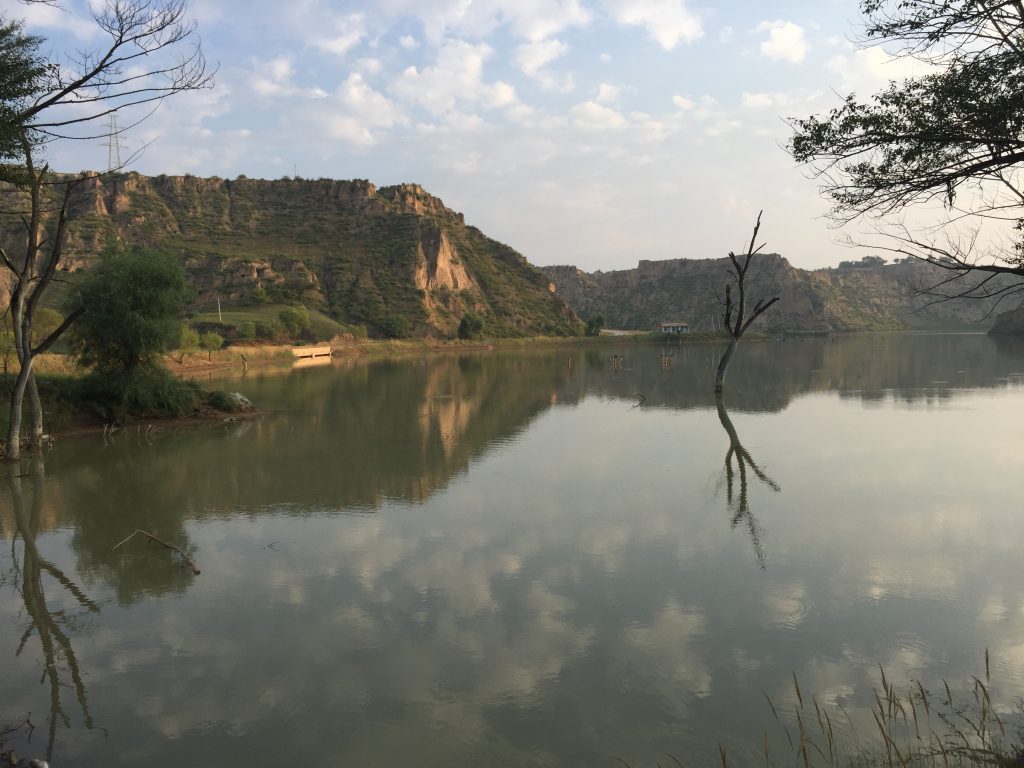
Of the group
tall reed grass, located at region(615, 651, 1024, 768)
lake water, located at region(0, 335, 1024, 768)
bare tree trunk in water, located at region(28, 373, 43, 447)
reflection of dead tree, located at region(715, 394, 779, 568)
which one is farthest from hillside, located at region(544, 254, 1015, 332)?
tall reed grass, located at region(615, 651, 1024, 768)

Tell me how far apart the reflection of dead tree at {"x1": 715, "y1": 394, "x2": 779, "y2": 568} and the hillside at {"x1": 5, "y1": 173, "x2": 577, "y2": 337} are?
84574 millimetres

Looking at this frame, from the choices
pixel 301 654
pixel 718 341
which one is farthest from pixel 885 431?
pixel 718 341

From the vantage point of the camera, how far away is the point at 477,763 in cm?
565

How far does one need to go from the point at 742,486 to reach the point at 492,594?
7.97 m

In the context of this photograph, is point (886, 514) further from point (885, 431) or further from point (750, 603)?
point (885, 431)

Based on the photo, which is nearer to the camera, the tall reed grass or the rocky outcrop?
the tall reed grass

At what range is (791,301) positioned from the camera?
539 feet

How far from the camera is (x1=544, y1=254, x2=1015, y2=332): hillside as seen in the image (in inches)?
6329

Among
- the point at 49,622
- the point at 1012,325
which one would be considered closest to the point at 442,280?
the point at 1012,325

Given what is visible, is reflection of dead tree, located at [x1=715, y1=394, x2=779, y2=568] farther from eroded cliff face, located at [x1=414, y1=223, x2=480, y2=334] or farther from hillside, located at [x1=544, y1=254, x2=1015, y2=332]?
hillside, located at [x1=544, y1=254, x2=1015, y2=332]

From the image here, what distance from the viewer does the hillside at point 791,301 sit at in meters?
161

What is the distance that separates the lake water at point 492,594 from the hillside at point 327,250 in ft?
281

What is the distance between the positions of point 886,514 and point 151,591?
40.2 feet

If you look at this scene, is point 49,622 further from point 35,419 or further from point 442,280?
point 442,280
